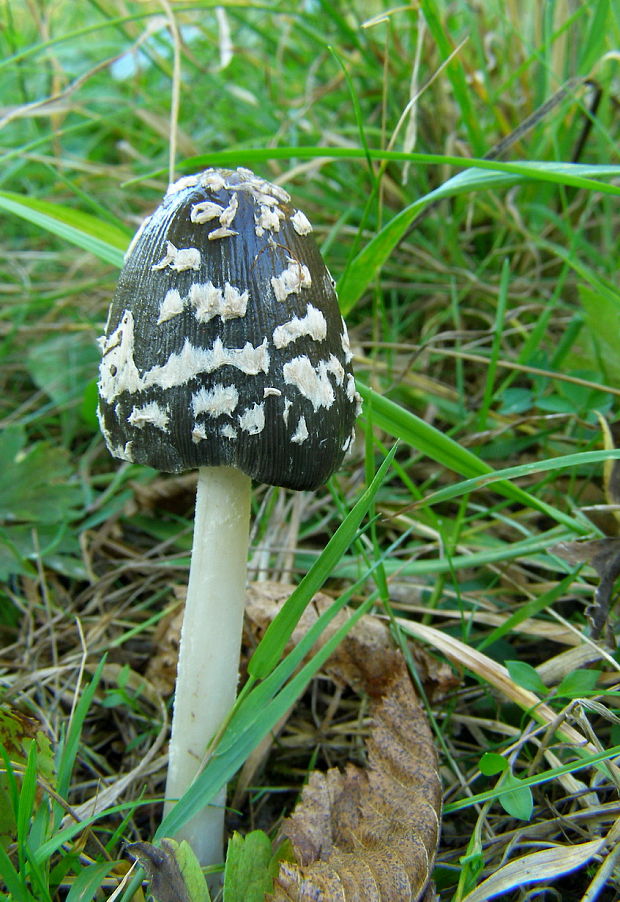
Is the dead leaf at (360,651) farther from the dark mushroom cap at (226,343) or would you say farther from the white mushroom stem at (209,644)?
A: the dark mushroom cap at (226,343)

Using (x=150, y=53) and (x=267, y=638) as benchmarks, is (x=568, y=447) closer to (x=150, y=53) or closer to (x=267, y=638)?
(x=267, y=638)

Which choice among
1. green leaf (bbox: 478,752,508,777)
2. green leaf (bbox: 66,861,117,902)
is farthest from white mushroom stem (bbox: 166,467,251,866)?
green leaf (bbox: 478,752,508,777)

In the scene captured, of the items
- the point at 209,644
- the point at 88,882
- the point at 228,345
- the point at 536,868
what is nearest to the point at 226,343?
the point at 228,345

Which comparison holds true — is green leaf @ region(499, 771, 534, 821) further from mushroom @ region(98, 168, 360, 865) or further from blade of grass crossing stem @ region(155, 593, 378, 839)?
mushroom @ region(98, 168, 360, 865)

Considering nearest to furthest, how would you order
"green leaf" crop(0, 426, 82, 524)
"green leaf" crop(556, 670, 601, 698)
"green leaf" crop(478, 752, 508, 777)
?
"green leaf" crop(478, 752, 508, 777)
"green leaf" crop(556, 670, 601, 698)
"green leaf" crop(0, 426, 82, 524)

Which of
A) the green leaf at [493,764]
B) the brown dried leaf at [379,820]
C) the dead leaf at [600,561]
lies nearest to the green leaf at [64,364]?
→ the brown dried leaf at [379,820]

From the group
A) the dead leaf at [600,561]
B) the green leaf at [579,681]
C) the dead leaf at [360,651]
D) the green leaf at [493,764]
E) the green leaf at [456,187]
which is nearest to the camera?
the green leaf at [493,764]

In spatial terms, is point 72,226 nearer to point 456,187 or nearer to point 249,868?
point 456,187
